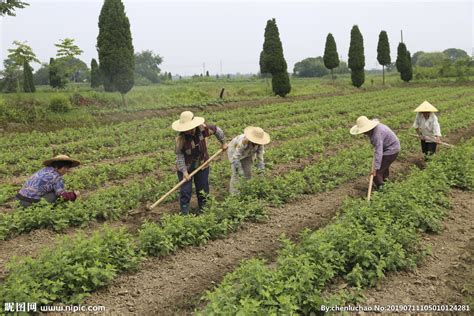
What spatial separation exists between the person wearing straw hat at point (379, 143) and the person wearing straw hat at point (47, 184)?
185 inches

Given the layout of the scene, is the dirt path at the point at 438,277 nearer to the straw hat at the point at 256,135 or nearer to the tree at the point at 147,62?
the straw hat at the point at 256,135

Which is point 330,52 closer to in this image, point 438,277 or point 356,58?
point 356,58

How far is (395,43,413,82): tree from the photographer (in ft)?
138

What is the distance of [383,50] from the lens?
4184 centimetres

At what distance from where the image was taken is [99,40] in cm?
2200

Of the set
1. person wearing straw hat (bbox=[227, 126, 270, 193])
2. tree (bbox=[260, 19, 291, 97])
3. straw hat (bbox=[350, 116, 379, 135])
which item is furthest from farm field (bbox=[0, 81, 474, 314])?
tree (bbox=[260, 19, 291, 97])

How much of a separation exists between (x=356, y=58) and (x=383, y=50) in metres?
5.60

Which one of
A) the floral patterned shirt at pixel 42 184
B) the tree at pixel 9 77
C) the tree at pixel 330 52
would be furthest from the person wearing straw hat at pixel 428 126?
the tree at pixel 330 52

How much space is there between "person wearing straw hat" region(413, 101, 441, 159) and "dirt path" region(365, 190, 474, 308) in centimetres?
372

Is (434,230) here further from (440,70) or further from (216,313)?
(440,70)

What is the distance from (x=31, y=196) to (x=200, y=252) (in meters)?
2.82

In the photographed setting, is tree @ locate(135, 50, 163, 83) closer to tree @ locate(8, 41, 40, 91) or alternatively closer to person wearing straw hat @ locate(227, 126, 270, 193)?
tree @ locate(8, 41, 40, 91)

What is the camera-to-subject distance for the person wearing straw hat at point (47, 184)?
632 cm

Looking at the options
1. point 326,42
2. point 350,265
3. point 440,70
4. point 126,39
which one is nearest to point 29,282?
point 350,265
